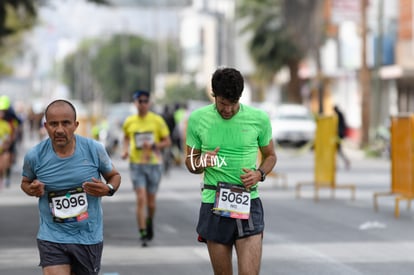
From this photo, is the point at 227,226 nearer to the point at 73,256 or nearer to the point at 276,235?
the point at 73,256

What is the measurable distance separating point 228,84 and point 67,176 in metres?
1.26

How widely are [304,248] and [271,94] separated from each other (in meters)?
84.4

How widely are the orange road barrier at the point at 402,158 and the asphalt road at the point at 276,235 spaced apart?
407 mm

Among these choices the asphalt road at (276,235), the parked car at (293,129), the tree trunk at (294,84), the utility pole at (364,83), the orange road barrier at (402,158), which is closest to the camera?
the asphalt road at (276,235)

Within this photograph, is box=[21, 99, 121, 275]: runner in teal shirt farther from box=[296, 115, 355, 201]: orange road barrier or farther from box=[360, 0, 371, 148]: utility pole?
box=[360, 0, 371, 148]: utility pole

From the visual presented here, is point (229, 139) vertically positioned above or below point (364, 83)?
above

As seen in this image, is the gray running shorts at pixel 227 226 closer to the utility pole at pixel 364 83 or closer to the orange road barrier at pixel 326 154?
the orange road barrier at pixel 326 154

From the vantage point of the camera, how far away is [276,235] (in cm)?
1656

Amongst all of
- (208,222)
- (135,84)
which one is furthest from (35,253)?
(135,84)

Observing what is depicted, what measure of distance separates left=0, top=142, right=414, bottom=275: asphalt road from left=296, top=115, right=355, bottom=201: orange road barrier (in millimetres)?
348

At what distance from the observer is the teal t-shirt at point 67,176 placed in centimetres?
824

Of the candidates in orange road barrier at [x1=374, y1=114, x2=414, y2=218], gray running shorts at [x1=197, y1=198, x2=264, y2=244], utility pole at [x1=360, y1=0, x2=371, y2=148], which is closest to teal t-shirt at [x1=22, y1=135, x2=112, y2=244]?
gray running shorts at [x1=197, y1=198, x2=264, y2=244]

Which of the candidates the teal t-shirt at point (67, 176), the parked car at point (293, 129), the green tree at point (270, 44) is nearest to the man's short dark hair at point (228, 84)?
the teal t-shirt at point (67, 176)

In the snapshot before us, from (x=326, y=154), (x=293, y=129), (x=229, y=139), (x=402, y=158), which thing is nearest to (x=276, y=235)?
(x=402, y=158)
